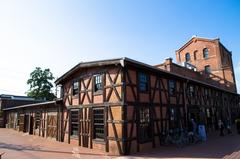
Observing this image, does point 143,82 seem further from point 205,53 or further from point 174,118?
point 205,53

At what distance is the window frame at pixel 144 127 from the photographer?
36.0ft

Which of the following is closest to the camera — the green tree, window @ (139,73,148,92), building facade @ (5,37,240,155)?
building facade @ (5,37,240,155)

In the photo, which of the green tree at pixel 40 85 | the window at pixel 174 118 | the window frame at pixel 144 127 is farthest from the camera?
the green tree at pixel 40 85

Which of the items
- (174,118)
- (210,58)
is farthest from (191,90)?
(210,58)

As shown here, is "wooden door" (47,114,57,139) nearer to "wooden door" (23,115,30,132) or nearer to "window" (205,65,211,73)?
"wooden door" (23,115,30,132)

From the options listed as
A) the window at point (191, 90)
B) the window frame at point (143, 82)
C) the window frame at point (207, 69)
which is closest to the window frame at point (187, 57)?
the window frame at point (207, 69)

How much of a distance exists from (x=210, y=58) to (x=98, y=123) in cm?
2549

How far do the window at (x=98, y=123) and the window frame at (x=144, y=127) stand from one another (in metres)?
2.29

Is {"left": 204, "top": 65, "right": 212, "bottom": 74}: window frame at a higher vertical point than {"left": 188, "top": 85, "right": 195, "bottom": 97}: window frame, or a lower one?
higher

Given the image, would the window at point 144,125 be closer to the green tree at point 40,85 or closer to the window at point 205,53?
the window at point 205,53

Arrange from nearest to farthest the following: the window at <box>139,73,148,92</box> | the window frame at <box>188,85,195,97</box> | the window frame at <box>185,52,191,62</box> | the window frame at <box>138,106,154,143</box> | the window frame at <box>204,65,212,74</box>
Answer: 1. the window frame at <box>138,106,154,143</box>
2. the window at <box>139,73,148,92</box>
3. the window frame at <box>188,85,195,97</box>
4. the window frame at <box>204,65,212,74</box>
5. the window frame at <box>185,52,191,62</box>

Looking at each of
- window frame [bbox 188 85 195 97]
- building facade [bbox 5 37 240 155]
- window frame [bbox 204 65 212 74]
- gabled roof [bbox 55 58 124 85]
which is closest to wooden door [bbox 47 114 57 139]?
building facade [bbox 5 37 240 155]

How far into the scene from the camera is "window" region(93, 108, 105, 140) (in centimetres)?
1146

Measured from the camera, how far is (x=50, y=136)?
679 inches
